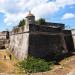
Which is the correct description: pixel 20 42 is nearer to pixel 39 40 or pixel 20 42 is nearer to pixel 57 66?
pixel 39 40

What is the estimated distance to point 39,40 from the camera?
26688mm

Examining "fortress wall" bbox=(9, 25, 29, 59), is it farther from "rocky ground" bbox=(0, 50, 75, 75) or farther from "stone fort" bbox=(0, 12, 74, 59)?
"rocky ground" bbox=(0, 50, 75, 75)

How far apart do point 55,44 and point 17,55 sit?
16.3 ft

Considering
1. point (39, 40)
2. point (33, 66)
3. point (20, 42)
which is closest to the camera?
point (33, 66)

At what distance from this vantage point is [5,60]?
2864 centimetres

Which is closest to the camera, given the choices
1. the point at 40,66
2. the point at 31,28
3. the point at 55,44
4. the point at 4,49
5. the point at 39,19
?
the point at 40,66

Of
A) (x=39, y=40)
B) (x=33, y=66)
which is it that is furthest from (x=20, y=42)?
(x=33, y=66)

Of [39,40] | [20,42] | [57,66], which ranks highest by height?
[39,40]

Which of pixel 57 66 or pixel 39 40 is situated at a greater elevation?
pixel 39 40

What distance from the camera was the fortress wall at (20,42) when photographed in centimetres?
2623

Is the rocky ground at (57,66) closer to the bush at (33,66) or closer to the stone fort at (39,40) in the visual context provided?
the bush at (33,66)

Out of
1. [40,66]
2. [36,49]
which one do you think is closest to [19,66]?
[40,66]

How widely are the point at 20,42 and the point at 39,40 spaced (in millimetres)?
3234

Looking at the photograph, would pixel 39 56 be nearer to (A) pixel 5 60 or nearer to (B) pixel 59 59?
(B) pixel 59 59
